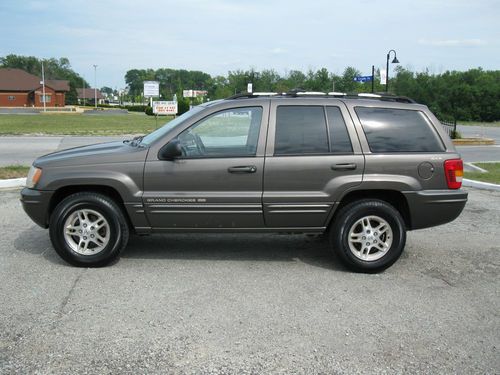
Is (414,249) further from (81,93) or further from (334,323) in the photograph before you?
(81,93)

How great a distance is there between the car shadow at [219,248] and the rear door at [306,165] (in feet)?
1.98

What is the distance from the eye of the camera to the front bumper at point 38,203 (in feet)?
16.0

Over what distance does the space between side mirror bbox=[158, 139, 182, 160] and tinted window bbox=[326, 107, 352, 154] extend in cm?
151

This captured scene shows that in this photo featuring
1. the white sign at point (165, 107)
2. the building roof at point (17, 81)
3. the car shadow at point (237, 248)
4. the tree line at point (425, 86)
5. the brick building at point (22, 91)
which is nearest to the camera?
the car shadow at point (237, 248)

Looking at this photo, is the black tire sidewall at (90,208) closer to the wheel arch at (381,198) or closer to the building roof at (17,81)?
the wheel arch at (381,198)

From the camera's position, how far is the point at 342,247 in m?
4.89

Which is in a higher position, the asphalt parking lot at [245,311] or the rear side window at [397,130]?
the rear side window at [397,130]

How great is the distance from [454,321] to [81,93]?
14101cm

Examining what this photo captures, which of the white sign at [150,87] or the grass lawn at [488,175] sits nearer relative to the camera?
the grass lawn at [488,175]

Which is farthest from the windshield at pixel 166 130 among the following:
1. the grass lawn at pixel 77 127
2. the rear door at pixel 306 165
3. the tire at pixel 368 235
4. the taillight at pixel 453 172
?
the grass lawn at pixel 77 127

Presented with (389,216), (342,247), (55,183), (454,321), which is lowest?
(454,321)

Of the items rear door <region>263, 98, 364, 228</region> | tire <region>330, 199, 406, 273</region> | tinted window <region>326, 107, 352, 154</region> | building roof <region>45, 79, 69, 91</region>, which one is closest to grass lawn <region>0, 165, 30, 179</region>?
rear door <region>263, 98, 364, 228</region>

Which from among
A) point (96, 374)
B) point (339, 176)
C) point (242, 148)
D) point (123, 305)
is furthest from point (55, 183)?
point (339, 176)

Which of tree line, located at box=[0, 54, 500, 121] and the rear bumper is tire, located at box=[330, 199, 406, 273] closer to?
the rear bumper
